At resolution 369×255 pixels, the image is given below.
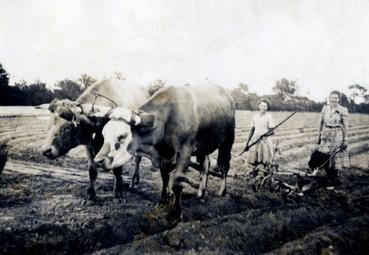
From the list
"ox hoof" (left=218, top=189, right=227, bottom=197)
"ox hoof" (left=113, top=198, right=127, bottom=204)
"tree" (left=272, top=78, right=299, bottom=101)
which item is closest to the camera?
"ox hoof" (left=113, top=198, right=127, bottom=204)

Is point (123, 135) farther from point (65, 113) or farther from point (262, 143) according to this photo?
point (262, 143)

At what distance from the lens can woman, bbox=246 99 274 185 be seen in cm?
595

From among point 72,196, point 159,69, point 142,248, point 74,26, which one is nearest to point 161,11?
point 159,69

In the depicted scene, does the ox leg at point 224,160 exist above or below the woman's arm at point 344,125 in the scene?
below

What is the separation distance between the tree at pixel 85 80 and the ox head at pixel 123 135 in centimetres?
119

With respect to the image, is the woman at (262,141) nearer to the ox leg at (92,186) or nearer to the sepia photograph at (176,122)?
the sepia photograph at (176,122)

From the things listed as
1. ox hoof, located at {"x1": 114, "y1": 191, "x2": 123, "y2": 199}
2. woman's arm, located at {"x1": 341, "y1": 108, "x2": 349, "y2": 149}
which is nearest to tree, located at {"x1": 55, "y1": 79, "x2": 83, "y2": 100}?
ox hoof, located at {"x1": 114, "y1": 191, "x2": 123, "y2": 199}

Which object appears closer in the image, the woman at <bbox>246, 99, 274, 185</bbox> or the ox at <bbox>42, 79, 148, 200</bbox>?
the ox at <bbox>42, 79, 148, 200</bbox>

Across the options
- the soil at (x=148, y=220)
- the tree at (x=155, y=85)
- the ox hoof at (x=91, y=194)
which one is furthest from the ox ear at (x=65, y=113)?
Result: the tree at (x=155, y=85)

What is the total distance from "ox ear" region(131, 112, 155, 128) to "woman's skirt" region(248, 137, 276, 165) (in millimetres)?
2341

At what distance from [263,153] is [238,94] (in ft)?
4.00

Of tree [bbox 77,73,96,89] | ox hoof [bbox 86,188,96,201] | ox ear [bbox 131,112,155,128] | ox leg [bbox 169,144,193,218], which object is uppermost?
tree [bbox 77,73,96,89]

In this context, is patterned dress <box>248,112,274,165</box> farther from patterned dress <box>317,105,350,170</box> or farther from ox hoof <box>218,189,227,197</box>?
patterned dress <box>317,105,350,170</box>

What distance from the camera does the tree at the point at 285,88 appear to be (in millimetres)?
6460
